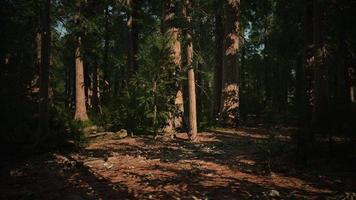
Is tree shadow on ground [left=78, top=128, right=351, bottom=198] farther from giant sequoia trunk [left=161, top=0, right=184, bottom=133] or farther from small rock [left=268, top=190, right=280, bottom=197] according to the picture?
giant sequoia trunk [left=161, top=0, right=184, bottom=133]

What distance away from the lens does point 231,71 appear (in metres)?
18.9

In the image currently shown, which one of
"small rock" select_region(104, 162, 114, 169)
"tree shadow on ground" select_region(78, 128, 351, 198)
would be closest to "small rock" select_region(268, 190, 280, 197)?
"tree shadow on ground" select_region(78, 128, 351, 198)

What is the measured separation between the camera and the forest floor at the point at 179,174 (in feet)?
25.5

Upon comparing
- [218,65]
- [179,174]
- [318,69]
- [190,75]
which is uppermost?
[218,65]

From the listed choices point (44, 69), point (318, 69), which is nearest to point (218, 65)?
point (318, 69)

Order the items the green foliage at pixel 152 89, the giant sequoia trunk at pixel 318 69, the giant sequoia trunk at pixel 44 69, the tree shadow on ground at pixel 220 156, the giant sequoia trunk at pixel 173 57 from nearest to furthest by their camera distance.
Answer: the tree shadow on ground at pixel 220 156 < the giant sequoia trunk at pixel 44 69 < the giant sequoia trunk at pixel 318 69 < the green foliage at pixel 152 89 < the giant sequoia trunk at pixel 173 57

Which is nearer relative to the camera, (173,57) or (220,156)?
(220,156)

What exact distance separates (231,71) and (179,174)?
34.2 feet

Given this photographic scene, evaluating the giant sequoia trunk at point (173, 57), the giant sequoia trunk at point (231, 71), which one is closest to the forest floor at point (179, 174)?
the giant sequoia trunk at point (173, 57)

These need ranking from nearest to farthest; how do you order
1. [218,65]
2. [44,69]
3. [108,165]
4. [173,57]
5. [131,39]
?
[108,165], [44,69], [173,57], [131,39], [218,65]

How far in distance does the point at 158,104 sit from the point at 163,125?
112 cm

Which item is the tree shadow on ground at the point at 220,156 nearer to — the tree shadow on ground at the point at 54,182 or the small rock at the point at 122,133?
the small rock at the point at 122,133

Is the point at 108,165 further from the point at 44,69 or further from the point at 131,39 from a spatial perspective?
the point at 131,39

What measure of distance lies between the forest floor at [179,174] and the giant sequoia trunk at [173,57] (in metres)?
2.88
